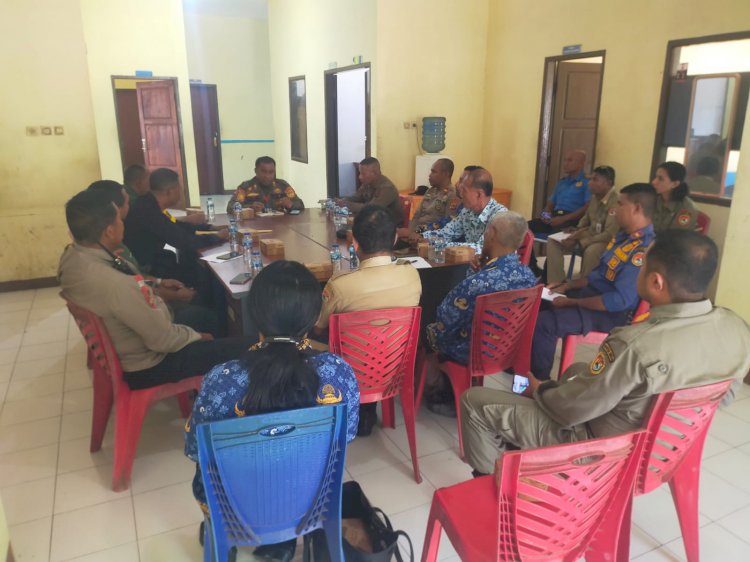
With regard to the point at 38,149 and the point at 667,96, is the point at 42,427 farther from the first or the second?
the point at 667,96

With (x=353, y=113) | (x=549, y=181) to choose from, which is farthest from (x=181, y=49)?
(x=549, y=181)

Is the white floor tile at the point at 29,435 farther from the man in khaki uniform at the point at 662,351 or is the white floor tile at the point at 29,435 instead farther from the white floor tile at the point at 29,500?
the man in khaki uniform at the point at 662,351

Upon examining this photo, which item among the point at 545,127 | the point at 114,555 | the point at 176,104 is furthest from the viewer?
the point at 176,104

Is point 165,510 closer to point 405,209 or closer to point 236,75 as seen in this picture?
point 405,209

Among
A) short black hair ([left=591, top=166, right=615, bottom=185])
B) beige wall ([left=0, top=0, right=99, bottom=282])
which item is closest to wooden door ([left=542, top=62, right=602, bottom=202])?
short black hair ([left=591, top=166, right=615, bottom=185])

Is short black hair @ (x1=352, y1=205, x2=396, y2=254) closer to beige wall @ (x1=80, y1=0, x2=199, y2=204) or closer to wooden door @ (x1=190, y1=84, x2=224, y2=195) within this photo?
beige wall @ (x1=80, y1=0, x2=199, y2=204)

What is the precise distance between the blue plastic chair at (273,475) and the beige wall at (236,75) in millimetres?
9332

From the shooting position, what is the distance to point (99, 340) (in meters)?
2.13

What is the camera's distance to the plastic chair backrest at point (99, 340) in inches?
82.7

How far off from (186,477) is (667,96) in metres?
4.41

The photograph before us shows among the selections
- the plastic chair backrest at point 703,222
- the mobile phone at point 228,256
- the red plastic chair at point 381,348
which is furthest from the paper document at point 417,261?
the plastic chair backrest at point 703,222

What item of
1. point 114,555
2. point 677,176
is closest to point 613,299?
point 677,176

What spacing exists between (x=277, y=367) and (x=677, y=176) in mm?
3683

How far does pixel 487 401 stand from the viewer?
188cm
